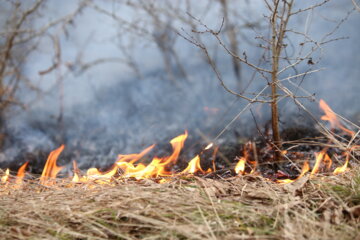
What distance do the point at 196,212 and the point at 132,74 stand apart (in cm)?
390

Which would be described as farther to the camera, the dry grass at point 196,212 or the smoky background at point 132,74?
the smoky background at point 132,74

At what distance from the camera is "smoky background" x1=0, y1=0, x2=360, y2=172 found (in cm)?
452

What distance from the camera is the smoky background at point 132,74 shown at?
452 cm

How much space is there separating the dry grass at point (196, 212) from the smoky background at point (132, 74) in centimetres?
226

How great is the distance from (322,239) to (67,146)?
3.97m

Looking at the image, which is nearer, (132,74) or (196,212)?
(196,212)

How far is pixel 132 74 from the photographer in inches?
217

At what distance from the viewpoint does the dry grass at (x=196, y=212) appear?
5.51 ft

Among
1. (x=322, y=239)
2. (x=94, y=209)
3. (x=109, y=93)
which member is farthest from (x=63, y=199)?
(x=109, y=93)

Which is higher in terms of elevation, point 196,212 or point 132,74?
point 132,74

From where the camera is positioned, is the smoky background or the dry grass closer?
the dry grass

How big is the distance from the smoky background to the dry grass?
2.26 m

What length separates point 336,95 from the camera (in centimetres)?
431

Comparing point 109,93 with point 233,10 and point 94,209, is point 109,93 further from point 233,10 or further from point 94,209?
point 94,209
